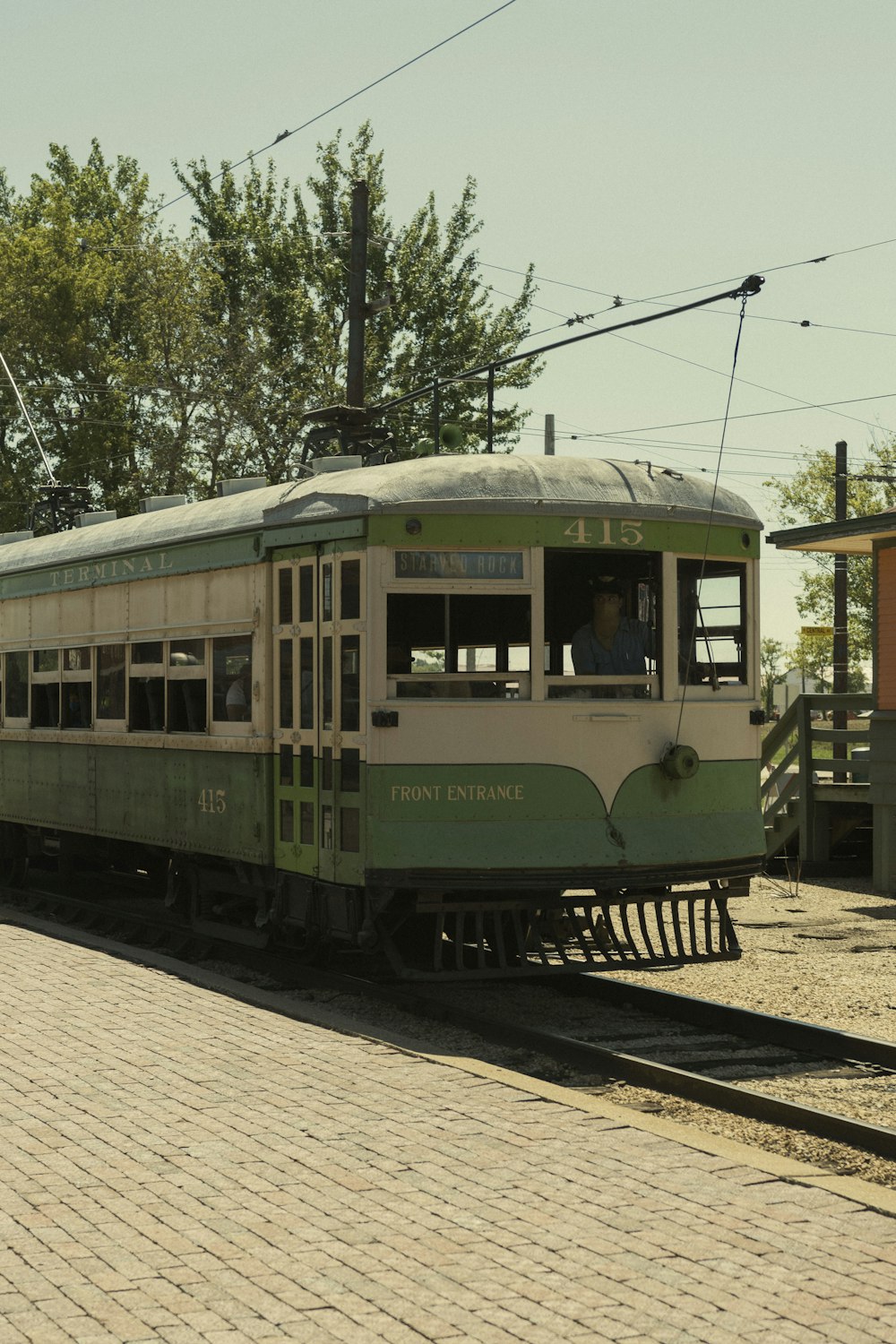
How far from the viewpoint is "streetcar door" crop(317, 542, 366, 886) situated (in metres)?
10.0

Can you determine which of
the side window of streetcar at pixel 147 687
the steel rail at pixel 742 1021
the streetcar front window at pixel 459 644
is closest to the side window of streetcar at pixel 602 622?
the streetcar front window at pixel 459 644

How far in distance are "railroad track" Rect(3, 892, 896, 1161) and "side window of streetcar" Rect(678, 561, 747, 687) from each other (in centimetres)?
192

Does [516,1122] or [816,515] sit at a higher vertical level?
[816,515]

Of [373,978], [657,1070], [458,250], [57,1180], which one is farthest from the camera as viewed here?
[458,250]

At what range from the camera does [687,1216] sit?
18.9 feet

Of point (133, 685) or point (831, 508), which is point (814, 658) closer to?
point (831, 508)

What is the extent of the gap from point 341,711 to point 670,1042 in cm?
264

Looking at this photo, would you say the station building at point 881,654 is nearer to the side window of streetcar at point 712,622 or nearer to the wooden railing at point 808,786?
the wooden railing at point 808,786

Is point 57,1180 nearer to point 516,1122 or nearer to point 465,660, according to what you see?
point 516,1122

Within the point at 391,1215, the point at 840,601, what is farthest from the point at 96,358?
the point at 391,1215

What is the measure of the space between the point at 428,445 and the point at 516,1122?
20.8ft

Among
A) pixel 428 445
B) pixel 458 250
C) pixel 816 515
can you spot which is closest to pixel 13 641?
pixel 428 445

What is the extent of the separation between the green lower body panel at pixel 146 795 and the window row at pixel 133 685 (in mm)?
226

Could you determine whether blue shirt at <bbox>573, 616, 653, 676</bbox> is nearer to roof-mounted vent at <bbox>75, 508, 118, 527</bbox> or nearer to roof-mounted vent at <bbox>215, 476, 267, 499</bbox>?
roof-mounted vent at <bbox>215, 476, 267, 499</bbox>
